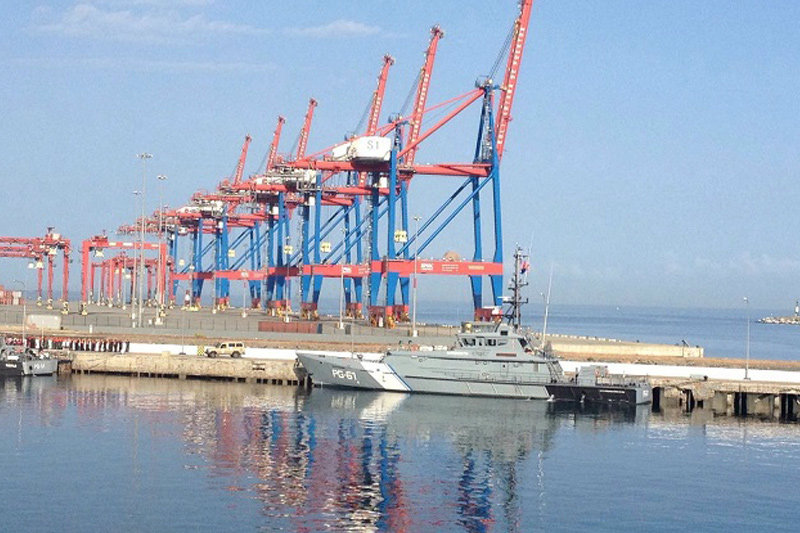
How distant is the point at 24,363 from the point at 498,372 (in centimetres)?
3228

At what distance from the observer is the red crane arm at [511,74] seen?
11112cm

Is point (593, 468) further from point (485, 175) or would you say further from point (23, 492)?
point (485, 175)

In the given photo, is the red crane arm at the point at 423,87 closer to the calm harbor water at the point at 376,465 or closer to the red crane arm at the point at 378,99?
the red crane arm at the point at 378,99

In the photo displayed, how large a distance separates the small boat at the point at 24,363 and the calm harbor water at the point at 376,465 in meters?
6.70

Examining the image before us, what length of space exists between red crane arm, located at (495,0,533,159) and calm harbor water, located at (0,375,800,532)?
48402 millimetres

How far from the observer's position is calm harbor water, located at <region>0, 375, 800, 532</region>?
128 feet

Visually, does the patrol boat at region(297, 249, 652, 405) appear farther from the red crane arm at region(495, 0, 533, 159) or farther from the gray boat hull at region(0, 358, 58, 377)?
the red crane arm at region(495, 0, 533, 159)

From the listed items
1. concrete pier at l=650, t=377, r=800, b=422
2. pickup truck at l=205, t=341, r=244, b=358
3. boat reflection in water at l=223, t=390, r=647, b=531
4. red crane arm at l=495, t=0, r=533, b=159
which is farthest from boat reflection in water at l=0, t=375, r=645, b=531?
red crane arm at l=495, t=0, r=533, b=159

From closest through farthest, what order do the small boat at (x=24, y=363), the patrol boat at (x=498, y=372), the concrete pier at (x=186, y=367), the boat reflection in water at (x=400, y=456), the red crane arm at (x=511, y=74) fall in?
the boat reflection in water at (x=400, y=456) < the patrol boat at (x=498, y=372) < the small boat at (x=24, y=363) < the concrete pier at (x=186, y=367) < the red crane arm at (x=511, y=74)

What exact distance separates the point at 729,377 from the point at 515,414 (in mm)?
19875

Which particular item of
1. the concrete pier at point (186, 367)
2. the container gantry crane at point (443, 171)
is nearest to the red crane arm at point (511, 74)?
the container gantry crane at point (443, 171)

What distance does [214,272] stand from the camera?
17212 cm

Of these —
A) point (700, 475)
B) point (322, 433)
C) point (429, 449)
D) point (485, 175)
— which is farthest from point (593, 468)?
point (485, 175)

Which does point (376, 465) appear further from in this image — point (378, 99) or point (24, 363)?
point (378, 99)
